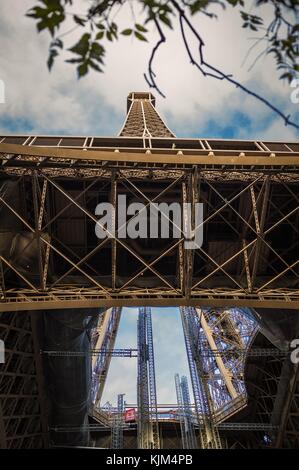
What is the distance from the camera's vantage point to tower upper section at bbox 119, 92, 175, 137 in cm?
4547

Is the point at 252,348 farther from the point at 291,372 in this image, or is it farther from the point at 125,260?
the point at 125,260

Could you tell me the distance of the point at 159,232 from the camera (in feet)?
42.7

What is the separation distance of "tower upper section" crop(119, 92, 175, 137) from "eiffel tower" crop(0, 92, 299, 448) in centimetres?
2639

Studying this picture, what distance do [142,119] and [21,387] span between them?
→ 43.8m

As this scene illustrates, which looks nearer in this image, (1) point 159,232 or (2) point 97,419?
(1) point 159,232

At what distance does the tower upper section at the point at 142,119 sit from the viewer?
45469 mm

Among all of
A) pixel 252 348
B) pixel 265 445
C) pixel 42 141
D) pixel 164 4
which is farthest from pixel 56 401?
pixel 164 4

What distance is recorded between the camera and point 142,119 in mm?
52500

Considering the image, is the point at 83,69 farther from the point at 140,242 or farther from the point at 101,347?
the point at 101,347

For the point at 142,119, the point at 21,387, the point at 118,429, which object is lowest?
the point at 21,387

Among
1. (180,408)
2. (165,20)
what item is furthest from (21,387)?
(165,20)

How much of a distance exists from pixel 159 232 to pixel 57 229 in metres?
3.41
